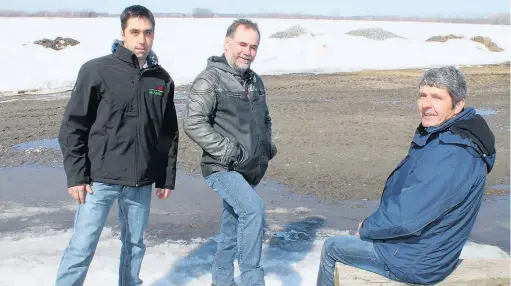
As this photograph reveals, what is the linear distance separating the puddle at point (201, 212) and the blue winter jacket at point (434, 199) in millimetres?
2396

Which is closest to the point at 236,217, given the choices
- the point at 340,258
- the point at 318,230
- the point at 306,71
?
the point at 340,258

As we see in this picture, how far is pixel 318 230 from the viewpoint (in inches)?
219

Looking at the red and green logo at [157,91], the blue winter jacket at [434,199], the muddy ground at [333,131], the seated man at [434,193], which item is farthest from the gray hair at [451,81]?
the muddy ground at [333,131]

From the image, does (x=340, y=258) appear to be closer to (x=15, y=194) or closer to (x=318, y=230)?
(x=318, y=230)

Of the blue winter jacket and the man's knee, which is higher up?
the blue winter jacket

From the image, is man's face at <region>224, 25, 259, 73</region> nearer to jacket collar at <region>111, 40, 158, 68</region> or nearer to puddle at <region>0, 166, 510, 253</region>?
jacket collar at <region>111, 40, 158, 68</region>

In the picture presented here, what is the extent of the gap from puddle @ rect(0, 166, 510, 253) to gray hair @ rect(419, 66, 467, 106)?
2743 mm

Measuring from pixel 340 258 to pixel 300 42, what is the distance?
102 ft

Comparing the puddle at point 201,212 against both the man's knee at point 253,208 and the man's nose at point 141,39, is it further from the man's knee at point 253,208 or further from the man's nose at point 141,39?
the man's nose at point 141,39

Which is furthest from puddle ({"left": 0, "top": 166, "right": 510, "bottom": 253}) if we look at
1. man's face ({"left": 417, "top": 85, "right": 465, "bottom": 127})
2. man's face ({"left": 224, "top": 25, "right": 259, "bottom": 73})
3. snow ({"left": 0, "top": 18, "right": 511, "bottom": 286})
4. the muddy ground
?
man's face ({"left": 417, "top": 85, "right": 465, "bottom": 127})

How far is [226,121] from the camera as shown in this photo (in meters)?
3.64

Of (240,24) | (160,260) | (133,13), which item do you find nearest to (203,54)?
(160,260)

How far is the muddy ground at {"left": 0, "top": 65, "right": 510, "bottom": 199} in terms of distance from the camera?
24.2ft

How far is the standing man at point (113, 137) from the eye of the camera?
10.7 feet
